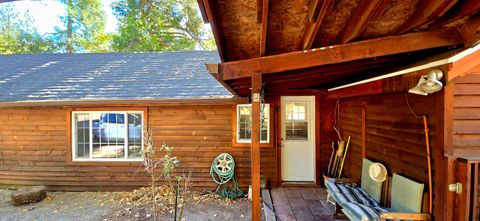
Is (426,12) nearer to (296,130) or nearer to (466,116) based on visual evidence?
(466,116)

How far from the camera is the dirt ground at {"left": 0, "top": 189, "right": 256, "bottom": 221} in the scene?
182 inches

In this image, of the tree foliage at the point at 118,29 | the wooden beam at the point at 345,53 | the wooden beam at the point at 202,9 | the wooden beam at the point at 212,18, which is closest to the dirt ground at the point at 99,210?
the wooden beam at the point at 345,53

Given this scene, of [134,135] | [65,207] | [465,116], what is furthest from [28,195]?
[465,116]

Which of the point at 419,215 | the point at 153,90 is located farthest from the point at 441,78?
the point at 153,90

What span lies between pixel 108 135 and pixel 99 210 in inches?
65.6

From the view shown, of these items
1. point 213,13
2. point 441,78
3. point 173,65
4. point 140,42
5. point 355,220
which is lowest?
point 355,220

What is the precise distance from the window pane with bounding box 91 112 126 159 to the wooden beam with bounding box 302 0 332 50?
489 cm

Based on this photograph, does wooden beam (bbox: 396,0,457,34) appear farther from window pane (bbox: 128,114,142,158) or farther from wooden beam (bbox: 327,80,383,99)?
window pane (bbox: 128,114,142,158)

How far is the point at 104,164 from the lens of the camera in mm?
5973

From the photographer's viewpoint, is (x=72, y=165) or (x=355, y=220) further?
(x=72, y=165)

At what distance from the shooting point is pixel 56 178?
6.06 meters

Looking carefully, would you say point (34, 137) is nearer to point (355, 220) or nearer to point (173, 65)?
point (173, 65)

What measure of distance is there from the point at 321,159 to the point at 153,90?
3.83 meters

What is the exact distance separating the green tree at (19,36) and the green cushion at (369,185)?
17271 millimetres
